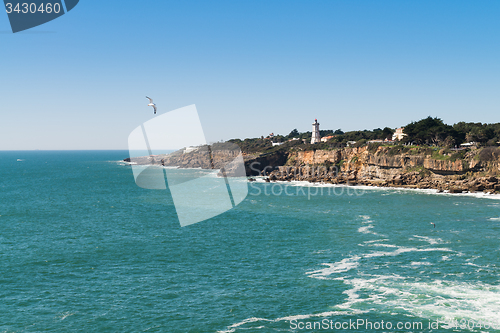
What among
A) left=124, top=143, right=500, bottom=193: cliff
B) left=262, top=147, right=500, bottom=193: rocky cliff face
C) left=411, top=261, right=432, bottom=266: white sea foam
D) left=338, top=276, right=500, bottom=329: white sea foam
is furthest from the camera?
left=262, top=147, right=500, bottom=193: rocky cliff face

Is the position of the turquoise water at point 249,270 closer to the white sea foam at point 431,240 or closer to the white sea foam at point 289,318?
the white sea foam at point 289,318

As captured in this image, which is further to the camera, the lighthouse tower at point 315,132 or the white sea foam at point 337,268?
the lighthouse tower at point 315,132

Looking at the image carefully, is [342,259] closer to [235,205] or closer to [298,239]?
[298,239]

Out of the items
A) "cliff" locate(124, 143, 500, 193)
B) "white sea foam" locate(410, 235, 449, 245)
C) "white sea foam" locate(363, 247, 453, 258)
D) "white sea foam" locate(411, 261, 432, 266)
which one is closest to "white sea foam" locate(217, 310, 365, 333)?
"white sea foam" locate(411, 261, 432, 266)

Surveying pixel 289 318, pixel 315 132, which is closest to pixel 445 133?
pixel 315 132

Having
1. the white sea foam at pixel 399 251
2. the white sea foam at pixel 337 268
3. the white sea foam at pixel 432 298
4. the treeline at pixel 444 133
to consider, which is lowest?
the white sea foam at pixel 432 298

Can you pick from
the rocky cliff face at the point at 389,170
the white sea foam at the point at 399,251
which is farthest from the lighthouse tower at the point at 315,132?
the white sea foam at the point at 399,251

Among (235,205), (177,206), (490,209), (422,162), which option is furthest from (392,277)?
(422,162)

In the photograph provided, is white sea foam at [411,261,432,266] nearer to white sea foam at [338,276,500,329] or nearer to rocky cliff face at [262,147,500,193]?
white sea foam at [338,276,500,329]
